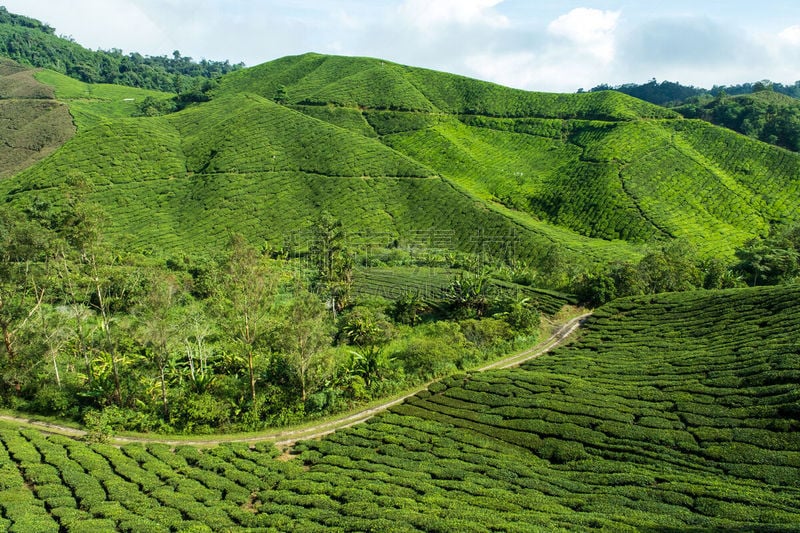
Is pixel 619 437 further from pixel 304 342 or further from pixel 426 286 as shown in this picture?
pixel 426 286

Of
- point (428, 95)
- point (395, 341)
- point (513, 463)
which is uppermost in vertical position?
point (428, 95)

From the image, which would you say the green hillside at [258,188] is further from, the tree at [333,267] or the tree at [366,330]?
the tree at [366,330]

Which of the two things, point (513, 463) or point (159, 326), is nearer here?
point (513, 463)

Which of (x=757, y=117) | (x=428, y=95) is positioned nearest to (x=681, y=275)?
(x=757, y=117)

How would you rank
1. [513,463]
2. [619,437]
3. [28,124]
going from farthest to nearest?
[28,124], [619,437], [513,463]

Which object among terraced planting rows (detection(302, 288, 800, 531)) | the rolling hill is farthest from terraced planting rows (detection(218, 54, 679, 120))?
terraced planting rows (detection(302, 288, 800, 531))

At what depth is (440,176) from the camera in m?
102

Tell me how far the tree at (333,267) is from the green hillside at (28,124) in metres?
90.9

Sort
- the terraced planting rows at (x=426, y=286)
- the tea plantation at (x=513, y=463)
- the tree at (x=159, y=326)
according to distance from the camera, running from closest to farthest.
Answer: the tea plantation at (x=513, y=463), the tree at (x=159, y=326), the terraced planting rows at (x=426, y=286)

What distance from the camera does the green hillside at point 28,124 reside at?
115m

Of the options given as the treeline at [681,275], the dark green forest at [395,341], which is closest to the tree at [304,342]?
the dark green forest at [395,341]

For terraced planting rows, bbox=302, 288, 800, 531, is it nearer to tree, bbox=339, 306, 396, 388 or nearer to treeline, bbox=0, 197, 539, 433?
treeline, bbox=0, 197, 539, 433

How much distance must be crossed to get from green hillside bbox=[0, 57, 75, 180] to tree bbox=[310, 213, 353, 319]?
90909 mm

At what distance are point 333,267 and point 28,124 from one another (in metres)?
114
